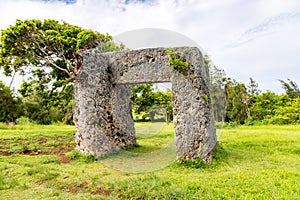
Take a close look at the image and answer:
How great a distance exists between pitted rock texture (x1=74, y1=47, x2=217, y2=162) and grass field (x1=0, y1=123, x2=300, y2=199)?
536 mm

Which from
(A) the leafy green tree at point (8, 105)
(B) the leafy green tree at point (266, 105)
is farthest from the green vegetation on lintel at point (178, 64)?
(A) the leafy green tree at point (8, 105)

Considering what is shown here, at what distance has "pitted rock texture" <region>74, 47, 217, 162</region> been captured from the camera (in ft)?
23.5

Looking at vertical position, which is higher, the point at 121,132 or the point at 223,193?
the point at 121,132

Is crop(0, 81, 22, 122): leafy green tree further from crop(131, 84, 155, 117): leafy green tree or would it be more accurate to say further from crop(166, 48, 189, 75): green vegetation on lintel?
crop(166, 48, 189, 75): green vegetation on lintel

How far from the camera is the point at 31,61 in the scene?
14641 millimetres

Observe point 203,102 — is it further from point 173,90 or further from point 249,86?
point 249,86

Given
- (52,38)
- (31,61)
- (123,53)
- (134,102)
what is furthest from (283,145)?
(31,61)

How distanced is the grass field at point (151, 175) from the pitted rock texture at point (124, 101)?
0.54 metres

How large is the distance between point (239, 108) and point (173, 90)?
1336 centimetres

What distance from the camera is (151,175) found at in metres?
5.76

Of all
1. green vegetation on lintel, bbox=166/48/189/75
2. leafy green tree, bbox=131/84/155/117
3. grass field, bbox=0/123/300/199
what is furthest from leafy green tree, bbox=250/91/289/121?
green vegetation on lintel, bbox=166/48/189/75

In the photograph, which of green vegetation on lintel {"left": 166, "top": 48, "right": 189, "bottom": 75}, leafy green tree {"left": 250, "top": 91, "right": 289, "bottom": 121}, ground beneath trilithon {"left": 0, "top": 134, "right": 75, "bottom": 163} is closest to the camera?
green vegetation on lintel {"left": 166, "top": 48, "right": 189, "bottom": 75}

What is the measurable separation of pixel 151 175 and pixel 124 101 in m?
4.67

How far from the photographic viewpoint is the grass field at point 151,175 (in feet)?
15.6
